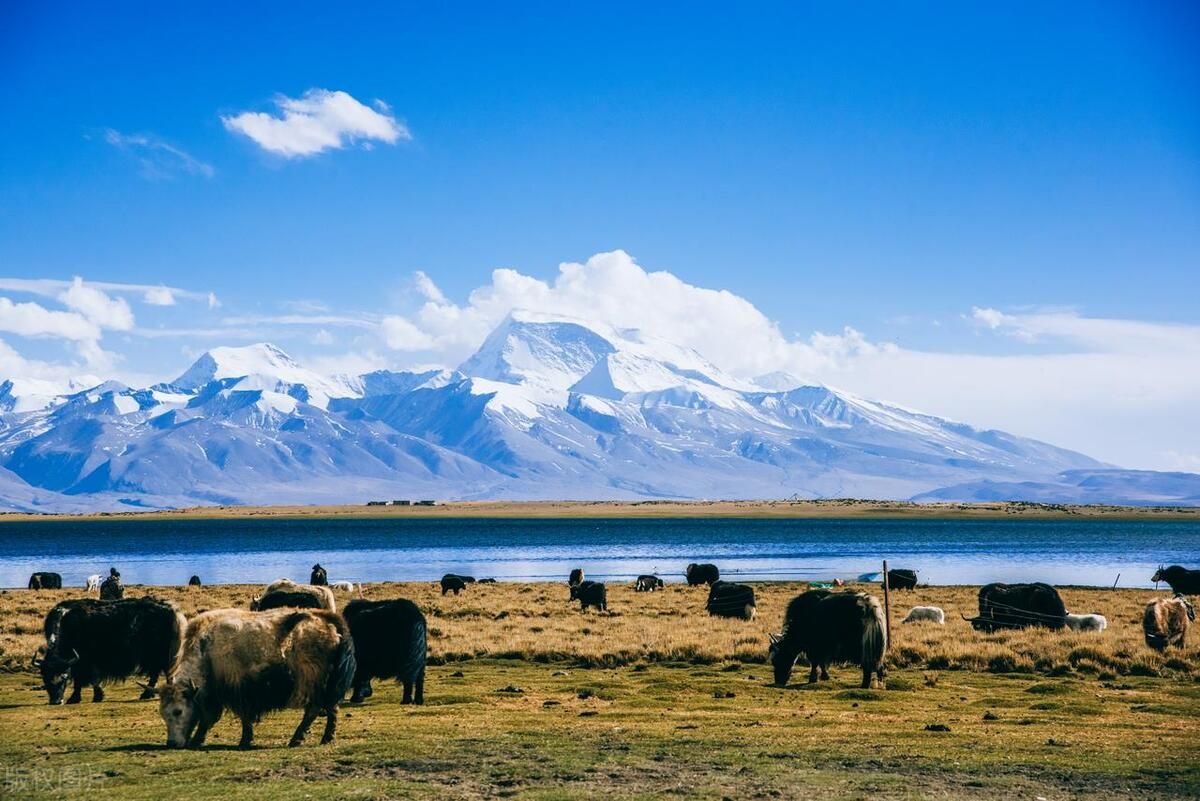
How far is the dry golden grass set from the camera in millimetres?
27625

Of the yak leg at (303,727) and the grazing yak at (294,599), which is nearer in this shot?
the yak leg at (303,727)

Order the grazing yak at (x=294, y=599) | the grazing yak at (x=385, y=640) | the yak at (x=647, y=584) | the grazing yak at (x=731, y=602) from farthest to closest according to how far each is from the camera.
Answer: the yak at (x=647, y=584) < the grazing yak at (x=731, y=602) < the grazing yak at (x=294, y=599) < the grazing yak at (x=385, y=640)

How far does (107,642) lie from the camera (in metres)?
21.6

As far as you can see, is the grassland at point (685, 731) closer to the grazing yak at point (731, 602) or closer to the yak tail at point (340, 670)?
the yak tail at point (340, 670)

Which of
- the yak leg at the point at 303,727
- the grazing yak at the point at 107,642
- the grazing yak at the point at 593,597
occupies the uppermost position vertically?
the grazing yak at the point at 107,642

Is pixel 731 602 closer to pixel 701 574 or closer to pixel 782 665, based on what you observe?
pixel 782 665

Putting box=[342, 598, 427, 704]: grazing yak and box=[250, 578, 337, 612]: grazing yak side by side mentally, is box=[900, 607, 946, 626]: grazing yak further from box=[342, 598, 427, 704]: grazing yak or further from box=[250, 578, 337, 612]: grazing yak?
box=[342, 598, 427, 704]: grazing yak

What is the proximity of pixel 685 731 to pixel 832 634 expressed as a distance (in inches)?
270

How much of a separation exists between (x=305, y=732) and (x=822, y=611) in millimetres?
12047

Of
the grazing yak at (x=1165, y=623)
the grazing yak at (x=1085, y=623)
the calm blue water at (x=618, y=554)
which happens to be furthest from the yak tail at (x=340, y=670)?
the calm blue water at (x=618, y=554)

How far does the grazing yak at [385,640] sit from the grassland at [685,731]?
75 cm

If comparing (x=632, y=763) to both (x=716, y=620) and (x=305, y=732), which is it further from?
(x=716, y=620)

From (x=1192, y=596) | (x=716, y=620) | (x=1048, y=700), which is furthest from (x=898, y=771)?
(x=1192, y=596)

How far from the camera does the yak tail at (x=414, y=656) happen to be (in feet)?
68.5
